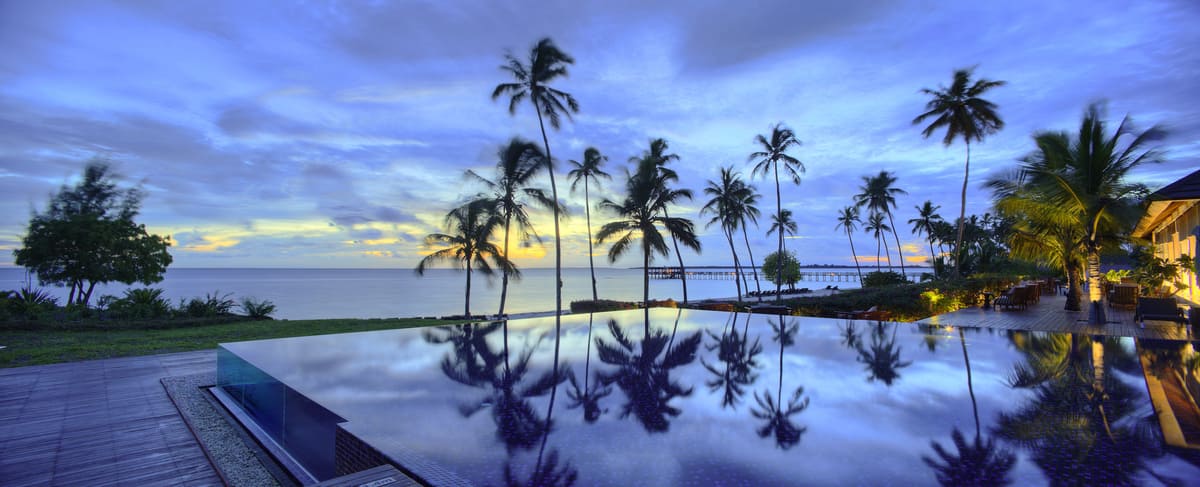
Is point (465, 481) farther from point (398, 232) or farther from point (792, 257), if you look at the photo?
point (792, 257)

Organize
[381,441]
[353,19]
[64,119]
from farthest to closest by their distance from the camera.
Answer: [64,119], [353,19], [381,441]

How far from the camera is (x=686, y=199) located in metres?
17.4

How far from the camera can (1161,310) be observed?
30.1 ft

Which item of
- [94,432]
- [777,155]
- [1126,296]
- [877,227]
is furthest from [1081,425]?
[877,227]

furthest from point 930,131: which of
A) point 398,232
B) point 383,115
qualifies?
point 398,232

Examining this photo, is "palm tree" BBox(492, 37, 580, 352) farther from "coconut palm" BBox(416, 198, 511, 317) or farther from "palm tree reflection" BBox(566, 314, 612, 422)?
"palm tree reflection" BBox(566, 314, 612, 422)

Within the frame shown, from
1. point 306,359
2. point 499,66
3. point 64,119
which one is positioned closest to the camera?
point 306,359

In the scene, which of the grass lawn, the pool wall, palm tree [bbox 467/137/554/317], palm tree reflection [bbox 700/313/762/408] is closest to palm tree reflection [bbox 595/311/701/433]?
palm tree reflection [bbox 700/313/762/408]

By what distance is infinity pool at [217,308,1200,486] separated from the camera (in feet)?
8.09

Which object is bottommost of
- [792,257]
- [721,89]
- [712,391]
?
[712,391]

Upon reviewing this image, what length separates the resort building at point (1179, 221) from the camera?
323 inches

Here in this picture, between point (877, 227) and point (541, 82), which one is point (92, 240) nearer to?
point (541, 82)

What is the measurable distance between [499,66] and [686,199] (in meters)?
7.96

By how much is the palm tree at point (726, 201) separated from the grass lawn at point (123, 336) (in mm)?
15678
